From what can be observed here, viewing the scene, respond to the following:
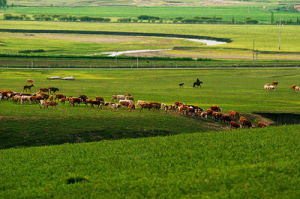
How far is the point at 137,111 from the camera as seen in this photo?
46.3m

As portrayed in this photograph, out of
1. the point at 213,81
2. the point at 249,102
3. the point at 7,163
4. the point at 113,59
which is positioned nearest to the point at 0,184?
the point at 7,163

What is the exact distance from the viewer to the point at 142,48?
179 metres

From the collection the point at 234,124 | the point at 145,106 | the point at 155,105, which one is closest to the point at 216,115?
the point at 234,124

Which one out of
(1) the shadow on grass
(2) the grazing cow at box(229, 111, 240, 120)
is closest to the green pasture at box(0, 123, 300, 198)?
(2) the grazing cow at box(229, 111, 240, 120)

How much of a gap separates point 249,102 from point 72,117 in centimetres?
2434

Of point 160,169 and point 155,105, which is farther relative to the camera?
point 155,105

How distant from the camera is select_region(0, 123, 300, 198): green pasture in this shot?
22328 mm

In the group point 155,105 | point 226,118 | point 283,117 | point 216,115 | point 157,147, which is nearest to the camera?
point 157,147

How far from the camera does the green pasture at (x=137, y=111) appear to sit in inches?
1459

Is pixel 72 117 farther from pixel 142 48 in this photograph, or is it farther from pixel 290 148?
pixel 142 48

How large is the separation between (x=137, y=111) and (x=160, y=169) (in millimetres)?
20961

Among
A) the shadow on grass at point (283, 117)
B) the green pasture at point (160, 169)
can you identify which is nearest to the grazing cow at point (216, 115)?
the shadow on grass at point (283, 117)

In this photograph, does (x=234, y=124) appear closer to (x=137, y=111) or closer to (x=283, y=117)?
(x=283, y=117)

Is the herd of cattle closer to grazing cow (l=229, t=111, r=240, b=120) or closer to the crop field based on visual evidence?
grazing cow (l=229, t=111, r=240, b=120)
